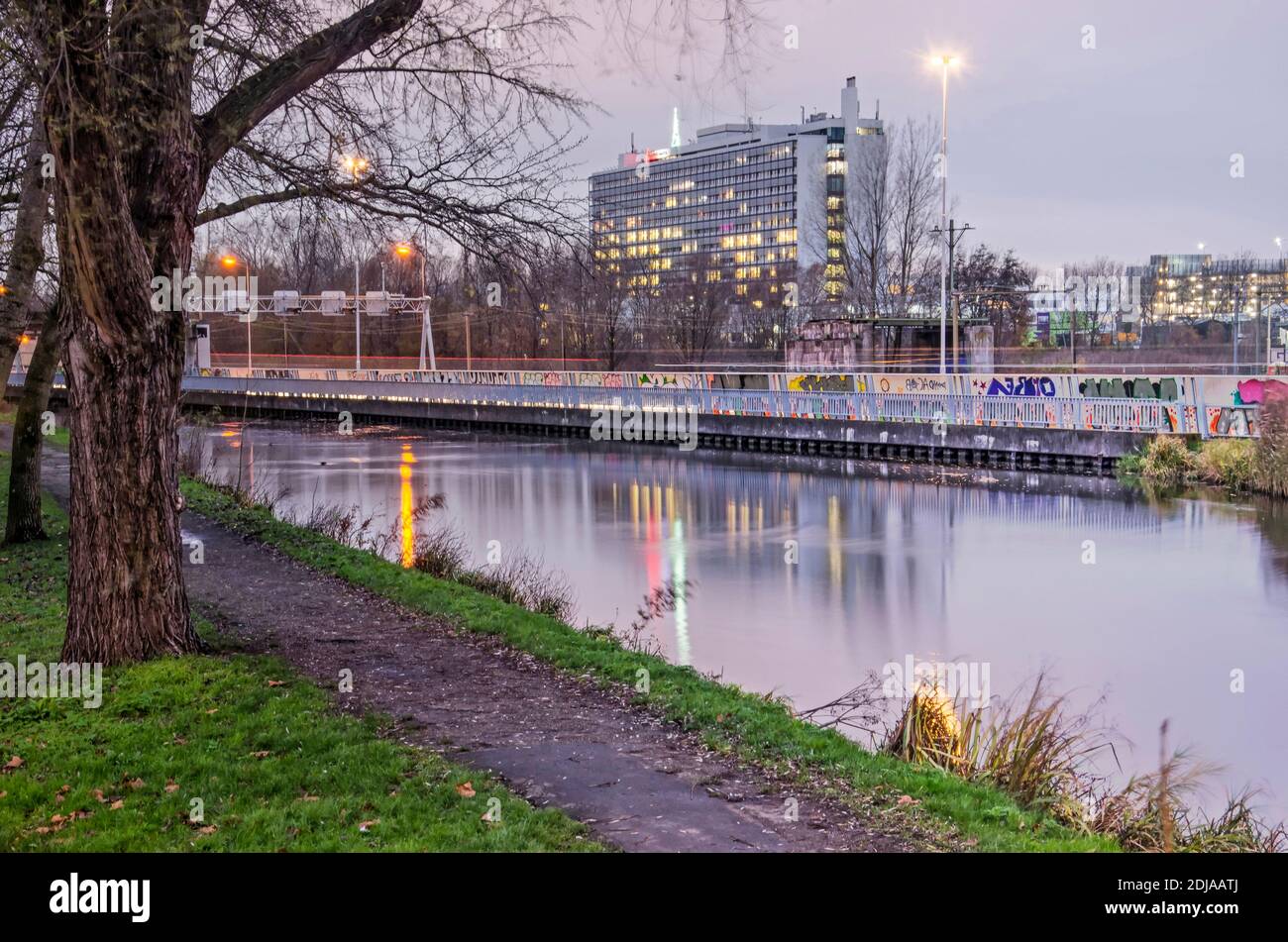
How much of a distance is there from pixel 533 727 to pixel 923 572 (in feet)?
47.7

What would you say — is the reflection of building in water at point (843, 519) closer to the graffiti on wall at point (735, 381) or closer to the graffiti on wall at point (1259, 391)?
the graffiti on wall at point (1259, 391)

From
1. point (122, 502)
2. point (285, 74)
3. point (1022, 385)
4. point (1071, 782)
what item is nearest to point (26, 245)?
point (285, 74)

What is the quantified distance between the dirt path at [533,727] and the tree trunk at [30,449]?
4663 millimetres

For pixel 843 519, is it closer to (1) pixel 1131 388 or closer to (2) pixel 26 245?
(1) pixel 1131 388

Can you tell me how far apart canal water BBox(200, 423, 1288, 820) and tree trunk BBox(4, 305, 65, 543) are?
7946 millimetres

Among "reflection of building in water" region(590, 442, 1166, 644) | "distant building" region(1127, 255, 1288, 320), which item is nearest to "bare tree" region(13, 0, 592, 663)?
"reflection of building in water" region(590, 442, 1166, 644)

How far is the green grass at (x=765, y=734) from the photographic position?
743cm

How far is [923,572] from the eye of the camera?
22.3 meters

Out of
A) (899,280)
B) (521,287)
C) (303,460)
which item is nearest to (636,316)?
(899,280)

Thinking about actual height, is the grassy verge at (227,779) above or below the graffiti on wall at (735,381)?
below

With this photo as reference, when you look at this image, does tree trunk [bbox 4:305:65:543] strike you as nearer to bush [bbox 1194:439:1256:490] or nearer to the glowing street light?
the glowing street light

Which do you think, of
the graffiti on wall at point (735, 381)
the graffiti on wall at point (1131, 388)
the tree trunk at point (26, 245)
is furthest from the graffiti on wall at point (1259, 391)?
the tree trunk at point (26, 245)
